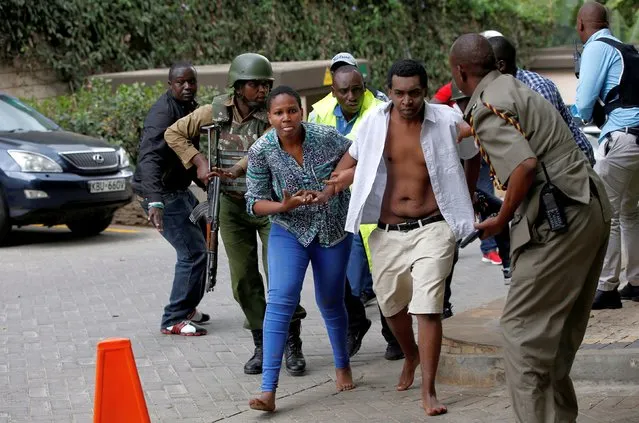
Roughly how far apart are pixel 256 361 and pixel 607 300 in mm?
2492

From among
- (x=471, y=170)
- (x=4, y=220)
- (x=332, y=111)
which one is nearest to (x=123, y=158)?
(x=4, y=220)

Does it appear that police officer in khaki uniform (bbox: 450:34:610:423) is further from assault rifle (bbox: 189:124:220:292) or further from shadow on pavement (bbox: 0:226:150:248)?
shadow on pavement (bbox: 0:226:150:248)

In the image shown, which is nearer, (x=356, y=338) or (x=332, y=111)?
(x=356, y=338)

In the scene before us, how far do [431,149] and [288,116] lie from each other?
32.0 inches

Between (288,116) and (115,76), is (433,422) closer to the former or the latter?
(288,116)

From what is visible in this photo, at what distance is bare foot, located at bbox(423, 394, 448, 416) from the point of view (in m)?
6.24

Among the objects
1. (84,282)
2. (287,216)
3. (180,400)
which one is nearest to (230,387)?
(180,400)

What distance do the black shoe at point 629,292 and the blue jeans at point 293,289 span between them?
256cm

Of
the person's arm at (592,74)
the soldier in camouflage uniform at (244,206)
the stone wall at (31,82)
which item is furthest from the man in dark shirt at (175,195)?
the stone wall at (31,82)

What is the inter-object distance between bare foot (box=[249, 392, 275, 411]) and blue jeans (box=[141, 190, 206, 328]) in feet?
7.21

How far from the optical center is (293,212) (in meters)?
6.62

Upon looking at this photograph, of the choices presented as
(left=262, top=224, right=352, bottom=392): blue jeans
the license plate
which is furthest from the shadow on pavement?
(left=262, top=224, right=352, bottom=392): blue jeans

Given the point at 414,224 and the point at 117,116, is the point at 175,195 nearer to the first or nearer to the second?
the point at 414,224

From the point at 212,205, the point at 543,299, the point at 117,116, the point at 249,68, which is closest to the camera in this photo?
the point at 543,299
